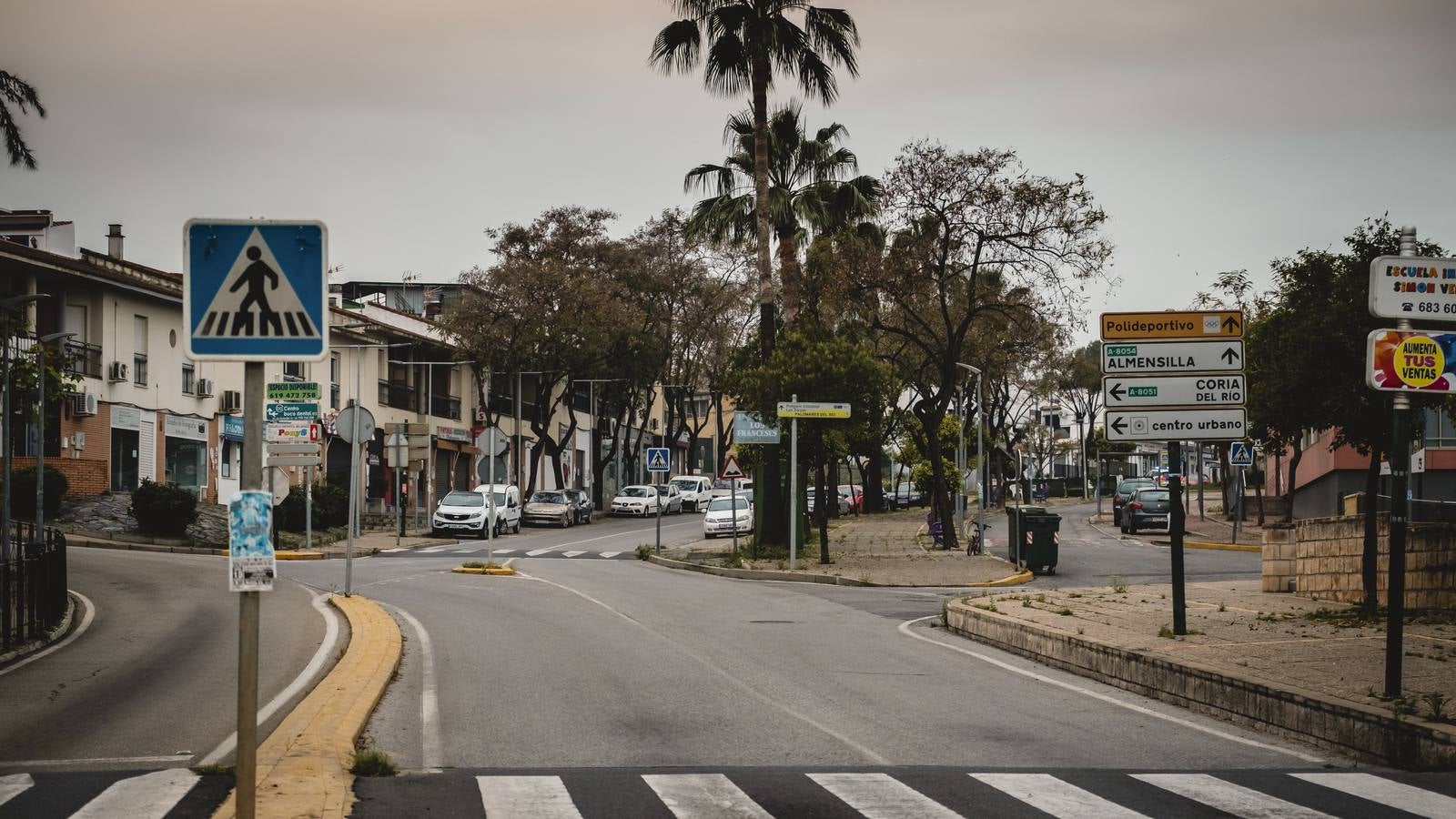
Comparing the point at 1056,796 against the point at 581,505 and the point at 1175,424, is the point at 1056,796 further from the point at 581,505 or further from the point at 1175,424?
the point at 581,505

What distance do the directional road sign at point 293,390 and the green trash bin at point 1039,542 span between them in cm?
1789

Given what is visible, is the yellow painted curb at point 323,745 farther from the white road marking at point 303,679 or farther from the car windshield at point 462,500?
the car windshield at point 462,500

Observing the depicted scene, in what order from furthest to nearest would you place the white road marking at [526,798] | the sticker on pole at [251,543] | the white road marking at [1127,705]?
the white road marking at [1127,705] → the white road marking at [526,798] → the sticker on pole at [251,543]

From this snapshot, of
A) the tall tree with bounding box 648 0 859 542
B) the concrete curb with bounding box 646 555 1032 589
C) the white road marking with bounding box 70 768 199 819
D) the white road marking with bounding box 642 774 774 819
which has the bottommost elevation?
the concrete curb with bounding box 646 555 1032 589

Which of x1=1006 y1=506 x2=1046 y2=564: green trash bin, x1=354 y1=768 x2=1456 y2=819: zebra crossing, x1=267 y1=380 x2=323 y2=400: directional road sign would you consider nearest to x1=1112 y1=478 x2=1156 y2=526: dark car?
x1=1006 y1=506 x2=1046 y2=564: green trash bin

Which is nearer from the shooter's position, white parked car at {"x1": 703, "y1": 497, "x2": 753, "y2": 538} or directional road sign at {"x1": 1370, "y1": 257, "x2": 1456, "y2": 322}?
directional road sign at {"x1": 1370, "y1": 257, "x2": 1456, "y2": 322}

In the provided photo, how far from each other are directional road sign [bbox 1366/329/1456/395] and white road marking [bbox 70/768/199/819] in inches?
326

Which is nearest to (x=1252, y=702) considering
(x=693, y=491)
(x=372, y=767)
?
(x=372, y=767)

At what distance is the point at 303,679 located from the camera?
42.8 feet

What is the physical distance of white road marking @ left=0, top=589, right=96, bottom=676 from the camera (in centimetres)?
1484

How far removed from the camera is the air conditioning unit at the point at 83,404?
4031 cm

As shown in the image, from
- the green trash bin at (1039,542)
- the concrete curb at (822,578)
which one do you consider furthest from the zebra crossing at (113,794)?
the green trash bin at (1039,542)

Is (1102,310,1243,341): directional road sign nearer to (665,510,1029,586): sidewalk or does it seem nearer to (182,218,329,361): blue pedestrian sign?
(182,218,329,361): blue pedestrian sign

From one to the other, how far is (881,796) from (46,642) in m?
12.6
